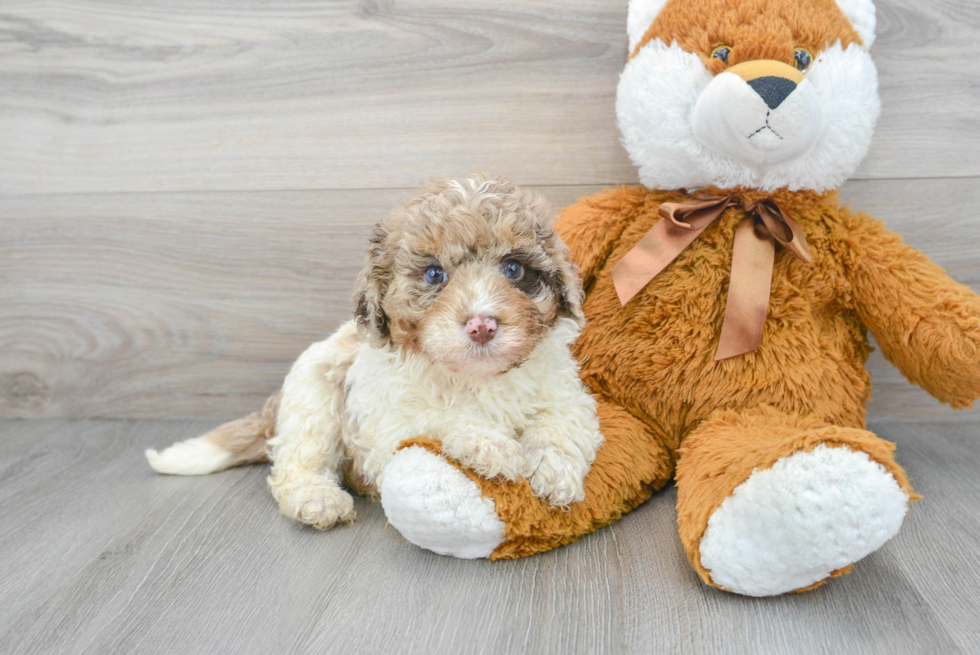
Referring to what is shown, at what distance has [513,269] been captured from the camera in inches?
42.4

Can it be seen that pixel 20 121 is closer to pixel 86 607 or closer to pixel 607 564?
pixel 86 607

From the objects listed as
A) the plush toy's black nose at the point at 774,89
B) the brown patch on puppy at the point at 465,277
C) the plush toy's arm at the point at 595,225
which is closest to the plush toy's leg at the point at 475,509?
the brown patch on puppy at the point at 465,277

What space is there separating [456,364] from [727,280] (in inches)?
22.2

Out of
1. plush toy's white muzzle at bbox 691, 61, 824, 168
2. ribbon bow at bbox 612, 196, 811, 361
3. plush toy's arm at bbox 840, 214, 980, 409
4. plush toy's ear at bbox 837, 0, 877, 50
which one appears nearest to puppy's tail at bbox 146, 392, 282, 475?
ribbon bow at bbox 612, 196, 811, 361

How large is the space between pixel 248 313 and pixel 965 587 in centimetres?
153

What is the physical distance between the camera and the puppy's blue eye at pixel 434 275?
1.07 m

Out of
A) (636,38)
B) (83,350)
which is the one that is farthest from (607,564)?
(83,350)

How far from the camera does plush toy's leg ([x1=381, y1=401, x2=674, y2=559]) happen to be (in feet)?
3.39

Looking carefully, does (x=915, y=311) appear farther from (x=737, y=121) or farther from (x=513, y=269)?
(x=513, y=269)

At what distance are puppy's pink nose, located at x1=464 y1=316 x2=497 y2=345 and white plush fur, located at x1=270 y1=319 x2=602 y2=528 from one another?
15 centimetres

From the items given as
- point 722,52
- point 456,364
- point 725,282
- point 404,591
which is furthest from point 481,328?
point 722,52

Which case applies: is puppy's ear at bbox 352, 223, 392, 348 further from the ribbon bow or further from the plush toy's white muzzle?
the plush toy's white muzzle

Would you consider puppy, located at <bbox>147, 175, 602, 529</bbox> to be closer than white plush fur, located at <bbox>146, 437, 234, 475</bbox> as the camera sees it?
Yes

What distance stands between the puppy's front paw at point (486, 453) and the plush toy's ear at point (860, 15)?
970 millimetres
